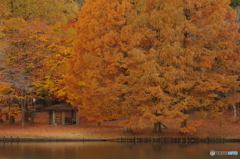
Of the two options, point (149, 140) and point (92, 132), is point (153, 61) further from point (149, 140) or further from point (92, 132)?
point (92, 132)

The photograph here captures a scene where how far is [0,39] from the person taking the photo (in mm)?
35625

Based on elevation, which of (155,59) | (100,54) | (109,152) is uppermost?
(100,54)

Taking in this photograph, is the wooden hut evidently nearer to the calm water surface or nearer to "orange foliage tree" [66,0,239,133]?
"orange foliage tree" [66,0,239,133]

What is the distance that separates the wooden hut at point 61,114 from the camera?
132ft

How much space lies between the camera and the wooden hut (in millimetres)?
40188

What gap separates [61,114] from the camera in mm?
42312

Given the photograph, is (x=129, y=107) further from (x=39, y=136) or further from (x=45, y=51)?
(x=45, y=51)

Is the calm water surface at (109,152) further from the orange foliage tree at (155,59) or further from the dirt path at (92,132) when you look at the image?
the dirt path at (92,132)

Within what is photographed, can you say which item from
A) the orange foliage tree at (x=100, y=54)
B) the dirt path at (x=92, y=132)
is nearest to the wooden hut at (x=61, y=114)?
the dirt path at (x=92, y=132)

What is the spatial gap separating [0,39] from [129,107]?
12.4 meters

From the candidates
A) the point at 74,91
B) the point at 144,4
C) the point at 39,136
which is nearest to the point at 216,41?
the point at 144,4

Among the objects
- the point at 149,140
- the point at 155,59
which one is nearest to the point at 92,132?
the point at 149,140

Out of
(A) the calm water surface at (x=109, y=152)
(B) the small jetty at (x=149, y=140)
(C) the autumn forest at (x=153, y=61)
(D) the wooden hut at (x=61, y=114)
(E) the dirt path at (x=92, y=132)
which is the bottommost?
(A) the calm water surface at (x=109, y=152)

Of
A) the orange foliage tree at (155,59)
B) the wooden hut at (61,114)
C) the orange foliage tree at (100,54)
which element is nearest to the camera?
the orange foliage tree at (155,59)
